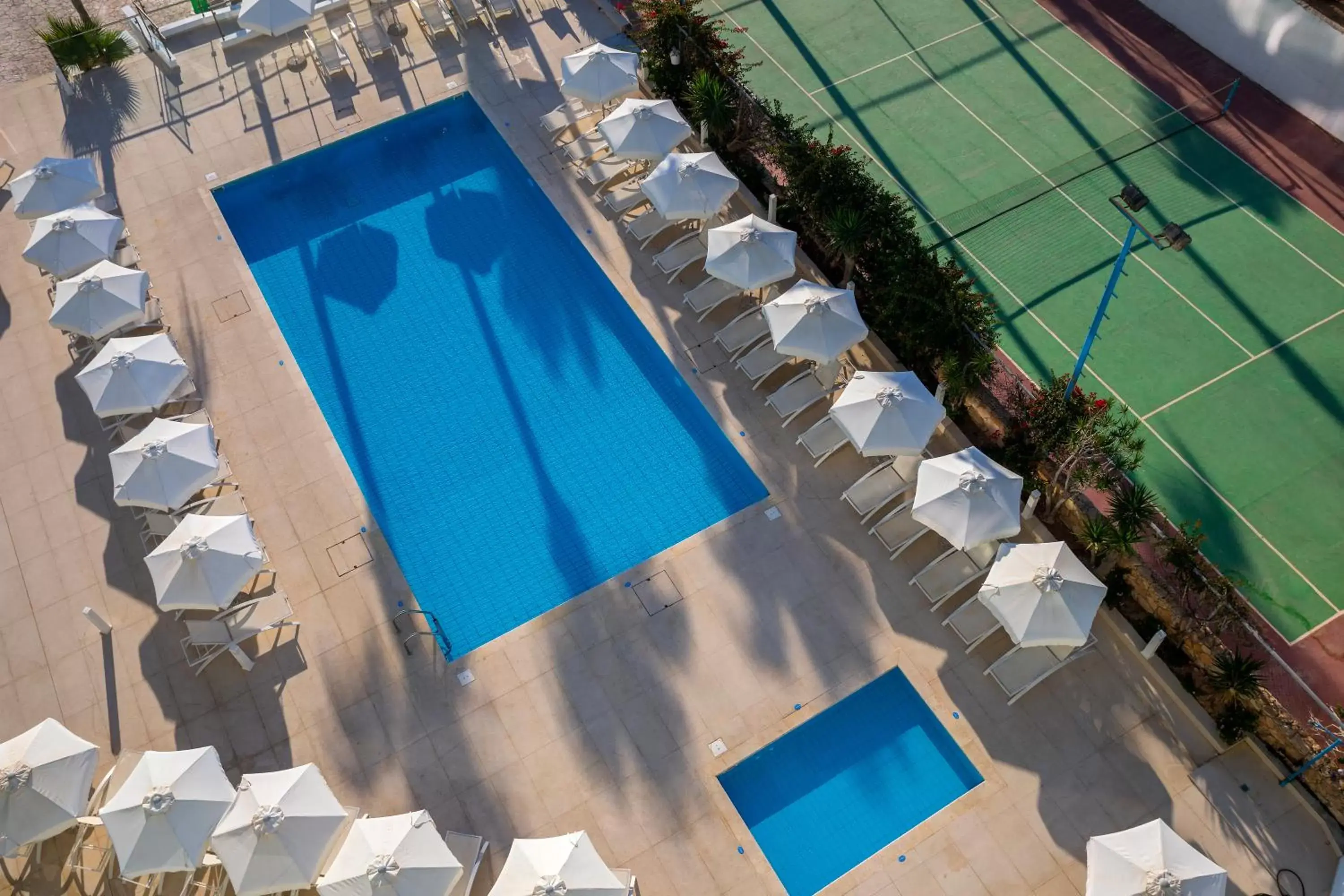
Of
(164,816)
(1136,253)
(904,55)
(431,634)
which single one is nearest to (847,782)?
(431,634)

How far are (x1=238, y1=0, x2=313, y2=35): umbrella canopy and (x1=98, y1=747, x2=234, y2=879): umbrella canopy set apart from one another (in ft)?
49.7

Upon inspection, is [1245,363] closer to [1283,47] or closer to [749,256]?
[1283,47]

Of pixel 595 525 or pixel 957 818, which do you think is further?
pixel 595 525

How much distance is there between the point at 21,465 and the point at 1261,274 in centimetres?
2173

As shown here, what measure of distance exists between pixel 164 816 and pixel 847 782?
8612 mm

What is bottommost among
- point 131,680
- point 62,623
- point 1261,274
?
point 1261,274

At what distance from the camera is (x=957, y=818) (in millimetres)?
13359

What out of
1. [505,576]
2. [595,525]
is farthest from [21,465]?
[595,525]

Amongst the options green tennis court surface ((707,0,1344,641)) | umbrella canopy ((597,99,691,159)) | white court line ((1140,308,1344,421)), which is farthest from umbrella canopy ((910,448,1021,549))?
umbrella canopy ((597,99,691,159))

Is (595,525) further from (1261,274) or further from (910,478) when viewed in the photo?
(1261,274)

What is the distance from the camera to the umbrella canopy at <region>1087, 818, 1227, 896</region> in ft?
38.1

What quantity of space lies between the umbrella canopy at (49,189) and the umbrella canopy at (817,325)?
13.0 meters

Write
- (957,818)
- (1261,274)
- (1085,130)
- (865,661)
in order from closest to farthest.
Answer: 1. (957,818)
2. (865,661)
3. (1261,274)
4. (1085,130)

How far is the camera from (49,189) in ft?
61.2
